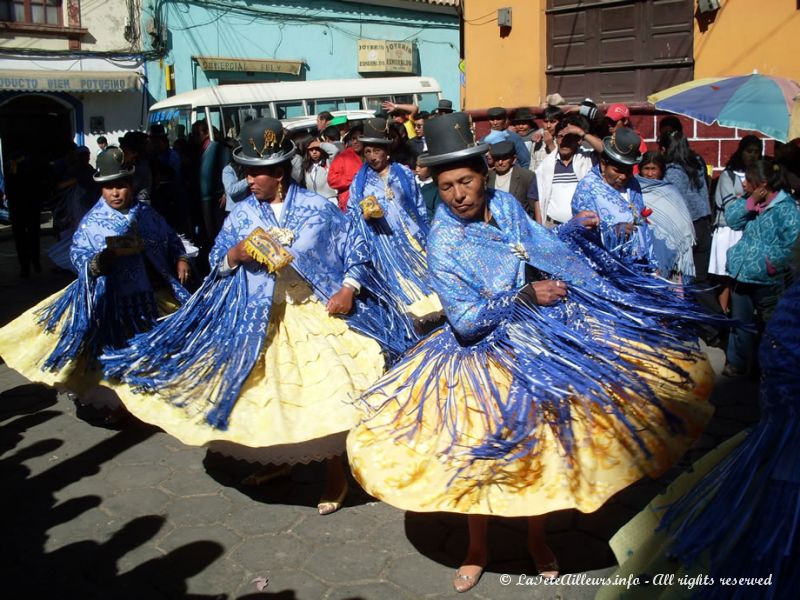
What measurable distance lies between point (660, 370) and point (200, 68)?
66.5 feet

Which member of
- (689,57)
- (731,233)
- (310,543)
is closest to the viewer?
(310,543)

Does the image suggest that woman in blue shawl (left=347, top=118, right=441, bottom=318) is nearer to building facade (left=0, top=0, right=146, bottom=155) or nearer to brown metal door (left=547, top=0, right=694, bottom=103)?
brown metal door (left=547, top=0, right=694, bottom=103)

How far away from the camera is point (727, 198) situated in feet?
22.4

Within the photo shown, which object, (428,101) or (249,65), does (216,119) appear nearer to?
(428,101)

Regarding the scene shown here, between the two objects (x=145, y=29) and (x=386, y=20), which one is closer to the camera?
(x=145, y=29)

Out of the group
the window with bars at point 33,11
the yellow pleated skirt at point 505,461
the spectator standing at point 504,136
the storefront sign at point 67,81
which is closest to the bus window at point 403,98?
the storefront sign at point 67,81

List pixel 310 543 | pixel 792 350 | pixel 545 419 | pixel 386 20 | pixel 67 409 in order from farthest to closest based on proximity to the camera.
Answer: pixel 386 20 → pixel 67 409 → pixel 310 543 → pixel 545 419 → pixel 792 350

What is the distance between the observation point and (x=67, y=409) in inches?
241

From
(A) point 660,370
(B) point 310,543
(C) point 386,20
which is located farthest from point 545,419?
(C) point 386,20

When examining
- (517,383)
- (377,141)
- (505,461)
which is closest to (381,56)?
(377,141)

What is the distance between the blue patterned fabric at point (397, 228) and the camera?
5.74 meters

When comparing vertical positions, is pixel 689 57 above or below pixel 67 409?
above

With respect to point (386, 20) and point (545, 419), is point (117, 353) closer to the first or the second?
point (545, 419)

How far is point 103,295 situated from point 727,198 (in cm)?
496
